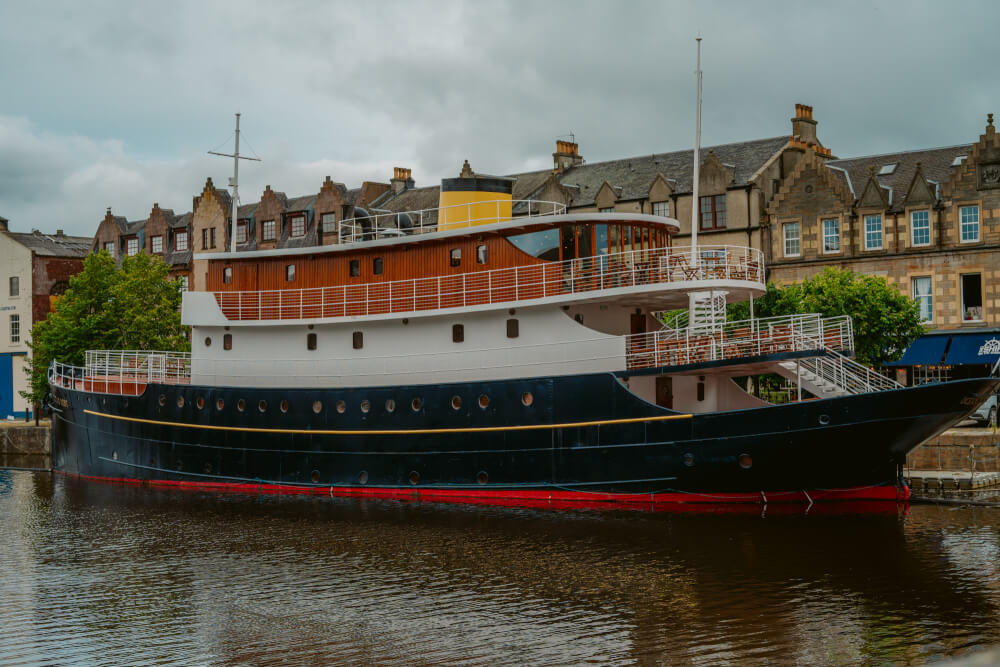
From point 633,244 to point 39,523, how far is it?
16369 millimetres

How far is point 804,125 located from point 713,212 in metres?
6.93

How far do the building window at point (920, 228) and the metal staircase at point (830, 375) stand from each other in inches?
800

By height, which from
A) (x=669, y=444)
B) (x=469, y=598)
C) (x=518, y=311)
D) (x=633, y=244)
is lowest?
(x=469, y=598)

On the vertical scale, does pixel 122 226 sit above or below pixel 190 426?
above

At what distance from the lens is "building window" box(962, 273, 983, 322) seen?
42.5m

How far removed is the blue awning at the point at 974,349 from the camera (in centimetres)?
4128

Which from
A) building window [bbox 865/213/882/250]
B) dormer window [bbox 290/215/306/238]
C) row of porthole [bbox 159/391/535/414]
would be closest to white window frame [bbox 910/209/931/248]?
building window [bbox 865/213/882/250]

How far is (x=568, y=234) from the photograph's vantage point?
1073 inches

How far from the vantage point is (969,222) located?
42.9 m

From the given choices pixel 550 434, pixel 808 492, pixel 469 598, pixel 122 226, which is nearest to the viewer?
pixel 469 598

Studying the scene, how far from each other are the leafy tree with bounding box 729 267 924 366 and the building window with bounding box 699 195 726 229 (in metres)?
8.62

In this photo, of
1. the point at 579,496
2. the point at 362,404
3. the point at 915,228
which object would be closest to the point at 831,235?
the point at 915,228

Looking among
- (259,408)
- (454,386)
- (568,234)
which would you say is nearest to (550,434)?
(454,386)

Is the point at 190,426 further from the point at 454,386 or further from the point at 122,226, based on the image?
the point at 122,226
